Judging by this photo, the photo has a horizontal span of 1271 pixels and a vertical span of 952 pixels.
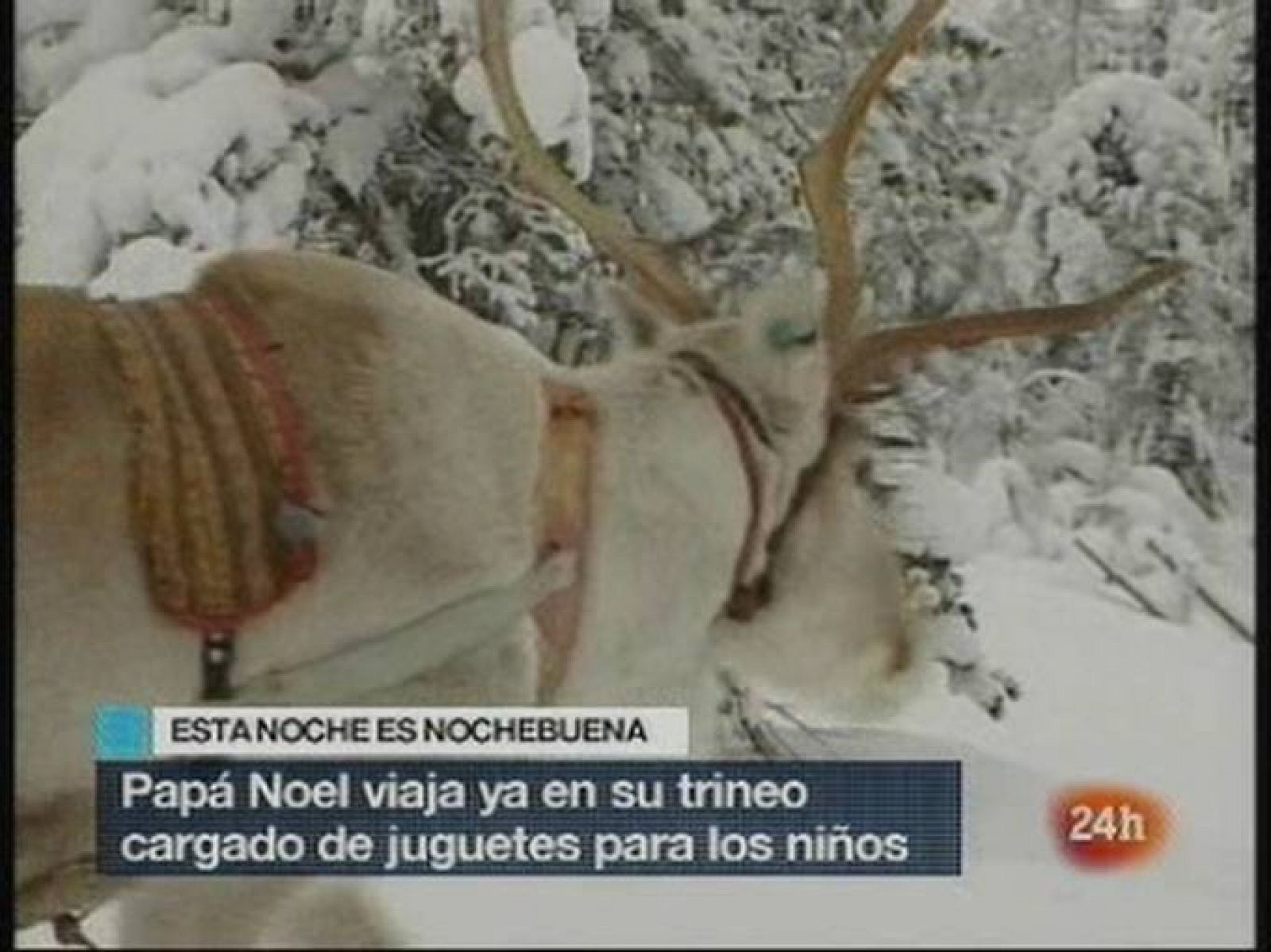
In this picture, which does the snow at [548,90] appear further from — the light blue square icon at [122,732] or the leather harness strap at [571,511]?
the light blue square icon at [122,732]

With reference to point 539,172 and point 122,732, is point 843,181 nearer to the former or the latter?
point 539,172

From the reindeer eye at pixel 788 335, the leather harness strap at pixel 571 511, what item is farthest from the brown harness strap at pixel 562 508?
the reindeer eye at pixel 788 335

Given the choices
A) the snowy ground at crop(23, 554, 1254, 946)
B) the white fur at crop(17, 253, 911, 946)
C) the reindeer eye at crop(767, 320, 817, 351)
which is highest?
the reindeer eye at crop(767, 320, 817, 351)

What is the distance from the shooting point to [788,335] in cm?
150

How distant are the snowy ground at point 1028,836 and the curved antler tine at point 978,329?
133 mm

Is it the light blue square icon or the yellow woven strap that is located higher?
the yellow woven strap

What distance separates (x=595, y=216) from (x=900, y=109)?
0.20m

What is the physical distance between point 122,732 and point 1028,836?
55 cm

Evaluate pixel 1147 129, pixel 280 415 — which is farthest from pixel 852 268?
pixel 280 415

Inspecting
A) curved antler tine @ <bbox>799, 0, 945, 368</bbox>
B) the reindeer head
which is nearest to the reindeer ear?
the reindeer head

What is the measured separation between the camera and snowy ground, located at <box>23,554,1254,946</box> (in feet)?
4.90

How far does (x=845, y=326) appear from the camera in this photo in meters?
1.50
